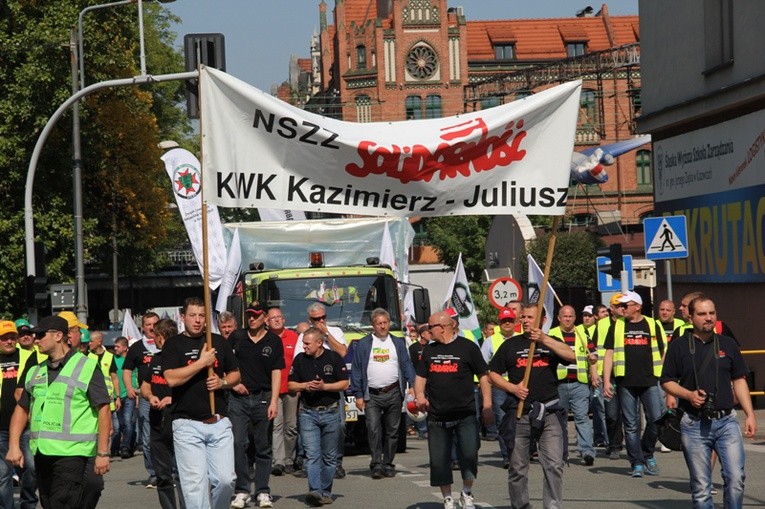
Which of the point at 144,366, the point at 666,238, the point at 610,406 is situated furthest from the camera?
the point at 666,238

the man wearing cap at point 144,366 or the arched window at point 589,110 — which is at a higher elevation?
the arched window at point 589,110

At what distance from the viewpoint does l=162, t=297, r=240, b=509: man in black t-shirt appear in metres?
10.1

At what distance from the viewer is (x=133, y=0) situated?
→ 35031mm

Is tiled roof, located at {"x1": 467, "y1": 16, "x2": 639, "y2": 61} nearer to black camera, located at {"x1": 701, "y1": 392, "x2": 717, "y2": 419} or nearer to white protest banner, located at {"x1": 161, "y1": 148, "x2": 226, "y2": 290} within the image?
white protest banner, located at {"x1": 161, "y1": 148, "x2": 226, "y2": 290}

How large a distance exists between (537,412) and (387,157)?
238 centimetres

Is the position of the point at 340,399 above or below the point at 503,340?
below

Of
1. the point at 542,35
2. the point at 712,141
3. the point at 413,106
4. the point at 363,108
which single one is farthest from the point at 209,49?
the point at 542,35

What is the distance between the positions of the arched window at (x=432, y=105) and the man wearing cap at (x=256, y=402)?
2858 inches

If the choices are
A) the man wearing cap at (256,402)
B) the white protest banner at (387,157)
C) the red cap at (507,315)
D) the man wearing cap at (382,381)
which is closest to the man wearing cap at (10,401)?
the man wearing cap at (256,402)

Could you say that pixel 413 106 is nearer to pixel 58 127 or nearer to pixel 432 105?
pixel 432 105

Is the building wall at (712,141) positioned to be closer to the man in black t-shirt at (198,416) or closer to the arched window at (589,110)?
the man in black t-shirt at (198,416)

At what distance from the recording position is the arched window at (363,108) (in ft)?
288

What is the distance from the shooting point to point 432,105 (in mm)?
86562

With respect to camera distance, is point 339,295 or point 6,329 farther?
point 339,295
